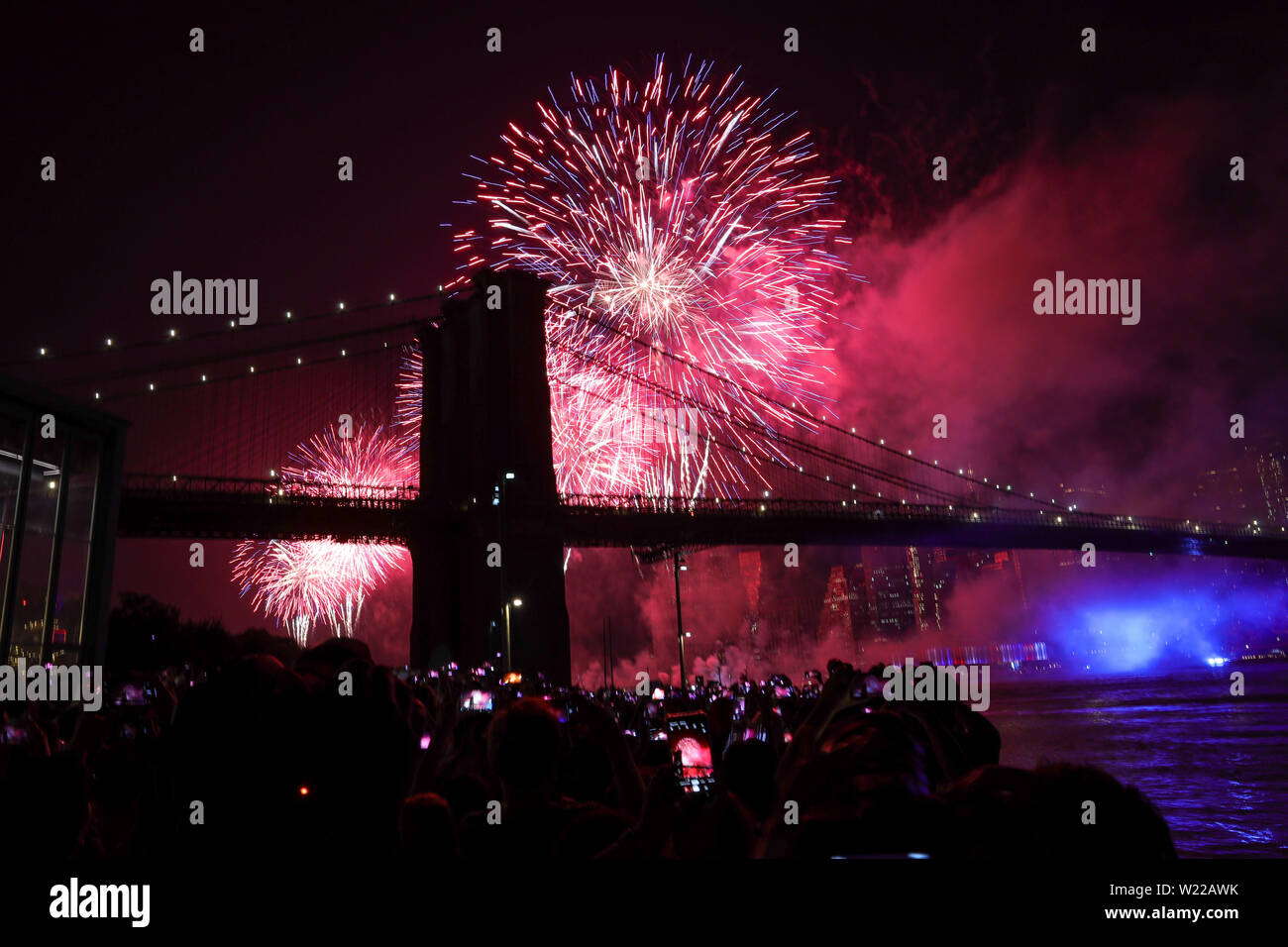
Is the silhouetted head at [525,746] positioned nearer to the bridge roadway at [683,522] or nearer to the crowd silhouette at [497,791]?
the crowd silhouette at [497,791]

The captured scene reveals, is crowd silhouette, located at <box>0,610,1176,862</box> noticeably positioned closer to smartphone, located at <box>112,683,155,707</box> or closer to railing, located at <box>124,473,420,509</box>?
smartphone, located at <box>112,683,155,707</box>

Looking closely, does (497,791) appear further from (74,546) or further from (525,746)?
(74,546)

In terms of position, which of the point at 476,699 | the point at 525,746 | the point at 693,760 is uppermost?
the point at 525,746

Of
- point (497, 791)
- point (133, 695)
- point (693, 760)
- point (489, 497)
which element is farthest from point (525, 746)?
point (489, 497)

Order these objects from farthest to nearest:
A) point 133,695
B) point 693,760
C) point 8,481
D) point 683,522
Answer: point 683,522 < point 8,481 < point 133,695 < point 693,760
